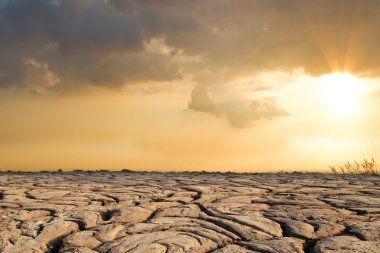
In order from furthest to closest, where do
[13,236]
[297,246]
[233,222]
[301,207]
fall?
1. [301,207]
2. [233,222]
3. [13,236]
4. [297,246]

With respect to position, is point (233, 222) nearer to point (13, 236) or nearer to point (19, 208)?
point (13, 236)

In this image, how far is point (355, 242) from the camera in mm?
2695

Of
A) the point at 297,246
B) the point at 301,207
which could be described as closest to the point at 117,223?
the point at 297,246

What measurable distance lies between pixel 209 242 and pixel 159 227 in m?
0.47

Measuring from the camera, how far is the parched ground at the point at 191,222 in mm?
2689

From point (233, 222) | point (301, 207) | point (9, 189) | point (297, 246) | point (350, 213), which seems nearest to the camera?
point (297, 246)

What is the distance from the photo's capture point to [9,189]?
5.58 metres

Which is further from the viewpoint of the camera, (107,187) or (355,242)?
(107,187)

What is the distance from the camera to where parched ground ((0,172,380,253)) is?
2689mm

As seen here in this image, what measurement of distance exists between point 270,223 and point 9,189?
351 centimetres

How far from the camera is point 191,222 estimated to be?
3.22m

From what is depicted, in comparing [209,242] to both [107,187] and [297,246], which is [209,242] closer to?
[297,246]

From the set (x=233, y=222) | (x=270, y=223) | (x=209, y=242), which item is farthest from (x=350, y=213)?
(x=209, y=242)

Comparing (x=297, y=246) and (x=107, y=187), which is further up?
(x=107, y=187)
